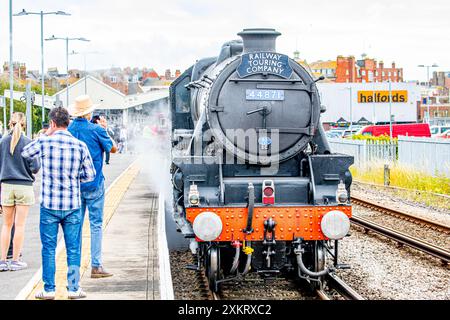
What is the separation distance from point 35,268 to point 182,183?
82.9 inches

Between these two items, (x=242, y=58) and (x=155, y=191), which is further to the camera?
(x=155, y=191)

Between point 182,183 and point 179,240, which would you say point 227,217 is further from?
point 179,240

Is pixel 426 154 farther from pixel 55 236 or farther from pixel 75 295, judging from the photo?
pixel 55 236

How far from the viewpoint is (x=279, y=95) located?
9.39 m

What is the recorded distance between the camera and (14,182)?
9047mm

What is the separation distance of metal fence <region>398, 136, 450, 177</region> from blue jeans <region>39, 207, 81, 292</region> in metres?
16.0

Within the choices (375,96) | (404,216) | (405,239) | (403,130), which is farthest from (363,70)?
(405,239)

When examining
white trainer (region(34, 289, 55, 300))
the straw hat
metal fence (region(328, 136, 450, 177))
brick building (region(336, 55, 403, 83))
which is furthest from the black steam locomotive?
brick building (region(336, 55, 403, 83))

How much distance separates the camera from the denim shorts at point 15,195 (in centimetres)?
903

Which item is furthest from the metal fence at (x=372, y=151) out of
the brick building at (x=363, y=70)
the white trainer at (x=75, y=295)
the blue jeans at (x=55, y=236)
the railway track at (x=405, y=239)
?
the brick building at (x=363, y=70)

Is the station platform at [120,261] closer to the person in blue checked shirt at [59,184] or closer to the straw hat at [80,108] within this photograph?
the person in blue checked shirt at [59,184]

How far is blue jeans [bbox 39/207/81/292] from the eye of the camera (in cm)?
714

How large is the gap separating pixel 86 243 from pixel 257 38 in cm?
384

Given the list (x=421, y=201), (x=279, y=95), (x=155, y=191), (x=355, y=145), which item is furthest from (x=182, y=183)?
(x=355, y=145)
